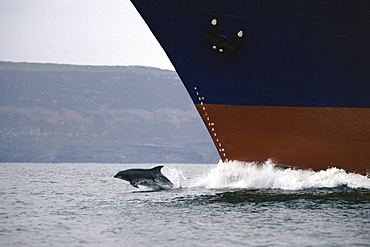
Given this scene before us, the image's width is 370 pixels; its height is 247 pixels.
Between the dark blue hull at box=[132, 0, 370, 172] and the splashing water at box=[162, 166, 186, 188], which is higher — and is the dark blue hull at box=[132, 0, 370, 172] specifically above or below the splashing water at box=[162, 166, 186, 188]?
above

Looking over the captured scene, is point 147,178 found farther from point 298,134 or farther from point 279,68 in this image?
point 279,68

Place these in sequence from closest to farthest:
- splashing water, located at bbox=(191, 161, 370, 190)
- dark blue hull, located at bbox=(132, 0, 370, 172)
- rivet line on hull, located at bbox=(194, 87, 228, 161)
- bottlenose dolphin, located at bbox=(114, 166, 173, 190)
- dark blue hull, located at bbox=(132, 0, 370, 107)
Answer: dark blue hull, located at bbox=(132, 0, 370, 107)
dark blue hull, located at bbox=(132, 0, 370, 172)
splashing water, located at bbox=(191, 161, 370, 190)
rivet line on hull, located at bbox=(194, 87, 228, 161)
bottlenose dolphin, located at bbox=(114, 166, 173, 190)

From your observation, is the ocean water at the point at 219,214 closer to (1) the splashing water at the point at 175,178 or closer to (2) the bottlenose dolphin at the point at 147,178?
(2) the bottlenose dolphin at the point at 147,178

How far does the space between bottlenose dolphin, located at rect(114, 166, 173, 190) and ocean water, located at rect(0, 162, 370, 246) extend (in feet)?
1.40

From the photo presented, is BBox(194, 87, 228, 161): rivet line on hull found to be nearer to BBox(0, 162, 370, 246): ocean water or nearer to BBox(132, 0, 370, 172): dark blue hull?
BBox(132, 0, 370, 172): dark blue hull

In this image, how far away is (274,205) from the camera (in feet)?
45.7

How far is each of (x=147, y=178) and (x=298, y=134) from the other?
571cm

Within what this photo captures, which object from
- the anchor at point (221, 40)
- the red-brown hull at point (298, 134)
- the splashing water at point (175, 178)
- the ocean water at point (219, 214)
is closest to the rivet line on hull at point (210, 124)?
the red-brown hull at point (298, 134)

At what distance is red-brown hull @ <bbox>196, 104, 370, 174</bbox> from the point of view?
15883mm

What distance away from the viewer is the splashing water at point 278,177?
16.3 meters

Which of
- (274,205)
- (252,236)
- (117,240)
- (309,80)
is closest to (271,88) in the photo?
(309,80)

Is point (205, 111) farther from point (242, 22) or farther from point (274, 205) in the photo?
point (274, 205)

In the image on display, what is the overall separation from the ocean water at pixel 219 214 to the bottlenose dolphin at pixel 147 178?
0.43 metres

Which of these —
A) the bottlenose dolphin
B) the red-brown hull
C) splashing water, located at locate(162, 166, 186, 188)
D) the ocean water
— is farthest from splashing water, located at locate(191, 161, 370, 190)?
splashing water, located at locate(162, 166, 186, 188)
